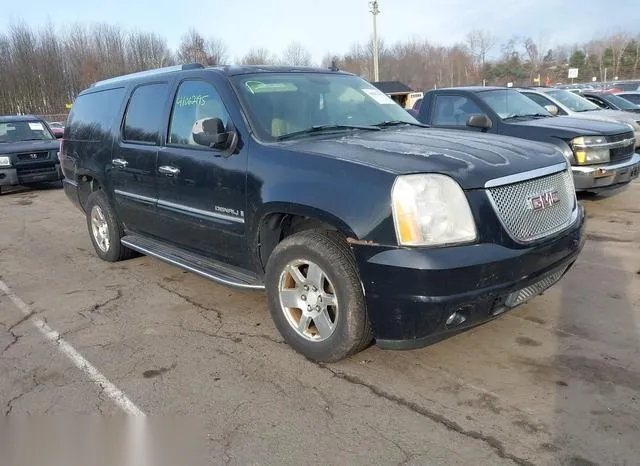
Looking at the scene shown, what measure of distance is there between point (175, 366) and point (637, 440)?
2668mm

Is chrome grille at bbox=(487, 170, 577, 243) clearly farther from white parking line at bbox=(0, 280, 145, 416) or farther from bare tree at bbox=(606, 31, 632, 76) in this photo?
bare tree at bbox=(606, 31, 632, 76)

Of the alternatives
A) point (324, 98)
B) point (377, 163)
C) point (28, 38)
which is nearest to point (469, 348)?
point (377, 163)

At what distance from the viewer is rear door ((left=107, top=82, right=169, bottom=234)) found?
481 centimetres

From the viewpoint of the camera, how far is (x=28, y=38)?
5238cm

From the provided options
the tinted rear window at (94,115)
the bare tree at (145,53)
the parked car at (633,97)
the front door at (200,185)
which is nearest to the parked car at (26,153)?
the tinted rear window at (94,115)

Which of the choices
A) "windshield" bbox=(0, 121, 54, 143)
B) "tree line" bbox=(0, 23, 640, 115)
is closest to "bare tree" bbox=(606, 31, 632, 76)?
"tree line" bbox=(0, 23, 640, 115)

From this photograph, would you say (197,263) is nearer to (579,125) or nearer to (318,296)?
(318,296)

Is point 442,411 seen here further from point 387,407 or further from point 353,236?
point 353,236

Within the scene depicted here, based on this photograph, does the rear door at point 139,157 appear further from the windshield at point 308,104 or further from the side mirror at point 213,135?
the windshield at point 308,104

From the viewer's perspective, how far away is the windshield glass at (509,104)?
841 cm

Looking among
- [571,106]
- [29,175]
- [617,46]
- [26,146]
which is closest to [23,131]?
[26,146]

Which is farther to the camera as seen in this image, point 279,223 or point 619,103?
point 619,103

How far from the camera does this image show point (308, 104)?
14.0 feet

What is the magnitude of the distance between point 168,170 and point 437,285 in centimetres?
260
